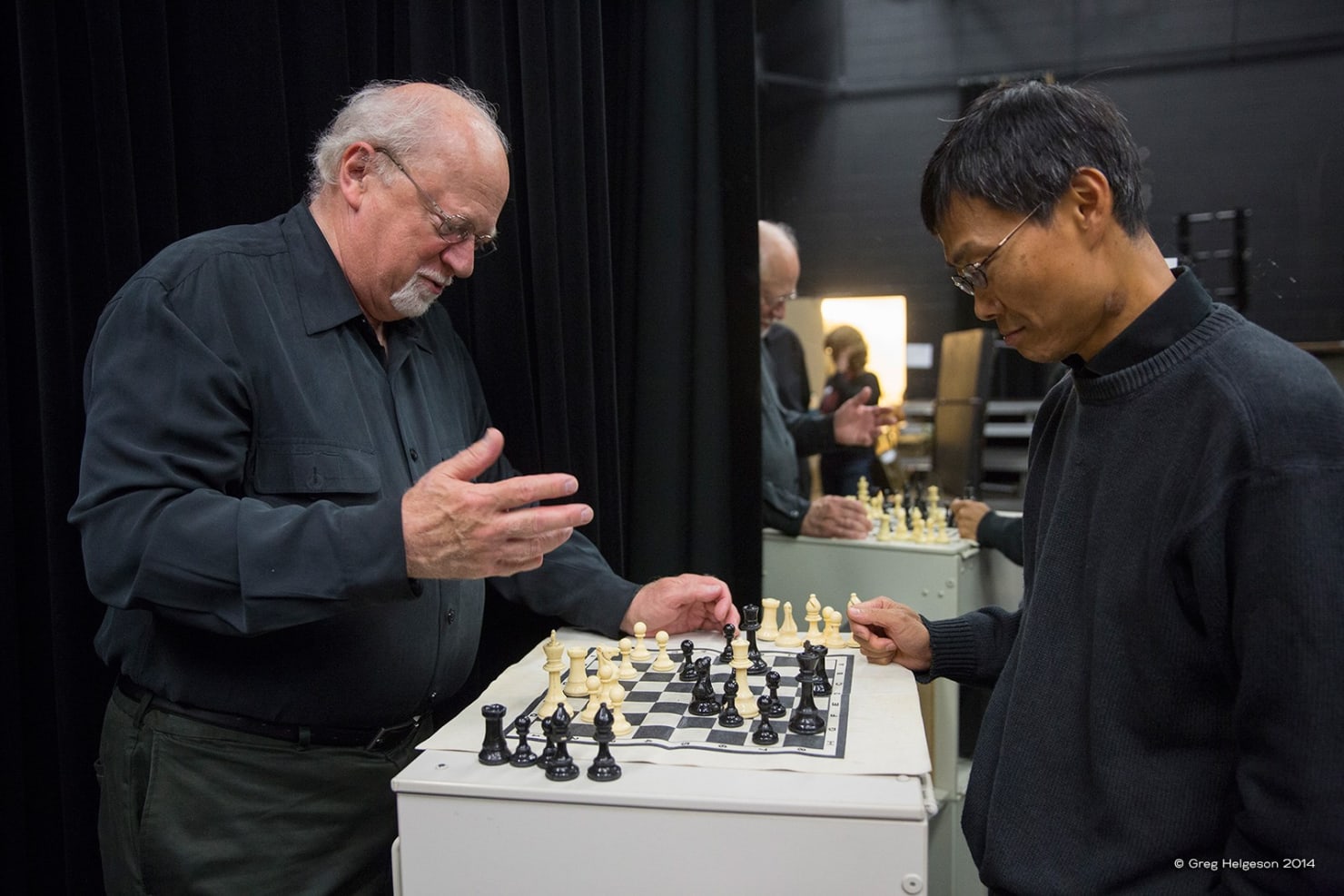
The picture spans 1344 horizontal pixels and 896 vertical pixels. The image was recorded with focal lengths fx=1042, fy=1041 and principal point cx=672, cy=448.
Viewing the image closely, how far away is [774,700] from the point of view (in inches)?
61.2

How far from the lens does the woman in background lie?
11.5 ft

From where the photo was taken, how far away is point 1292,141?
10.6 feet

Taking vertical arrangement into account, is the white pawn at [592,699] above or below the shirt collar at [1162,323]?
below

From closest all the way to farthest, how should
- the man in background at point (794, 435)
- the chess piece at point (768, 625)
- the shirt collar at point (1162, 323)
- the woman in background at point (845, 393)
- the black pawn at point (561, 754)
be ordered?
1. the shirt collar at point (1162, 323)
2. the black pawn at point (561, 754)
3. the chess piece at point (768, 625)
4. the man in background at point (794, 435)
5. the woman in background at point (845, 393)

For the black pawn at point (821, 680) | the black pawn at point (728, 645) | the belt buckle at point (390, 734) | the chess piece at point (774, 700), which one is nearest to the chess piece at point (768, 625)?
the black pawn at point (728, 645)

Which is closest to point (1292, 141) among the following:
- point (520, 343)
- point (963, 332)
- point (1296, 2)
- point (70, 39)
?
point (1296, 2)

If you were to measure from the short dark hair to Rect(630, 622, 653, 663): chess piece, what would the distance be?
0.97 meters

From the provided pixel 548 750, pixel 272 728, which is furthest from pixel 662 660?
pixel 272 728

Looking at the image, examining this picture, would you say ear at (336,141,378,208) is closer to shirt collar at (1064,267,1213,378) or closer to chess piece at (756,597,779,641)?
chess piece at (756,597,779,641)

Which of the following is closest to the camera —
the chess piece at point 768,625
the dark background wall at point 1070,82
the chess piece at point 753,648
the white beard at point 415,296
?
the chess piece at point 753,648

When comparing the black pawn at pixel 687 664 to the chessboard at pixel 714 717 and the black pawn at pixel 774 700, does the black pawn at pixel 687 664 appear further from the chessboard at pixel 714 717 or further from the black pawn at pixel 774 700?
the black pawn at pixel 774 700

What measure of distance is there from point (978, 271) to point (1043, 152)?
6.5 inches

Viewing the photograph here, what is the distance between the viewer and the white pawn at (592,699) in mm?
1583

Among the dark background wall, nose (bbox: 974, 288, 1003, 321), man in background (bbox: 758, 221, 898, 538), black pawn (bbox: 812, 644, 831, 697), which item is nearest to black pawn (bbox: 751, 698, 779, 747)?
black pawn (bbox: 812, 644, 831, 697)
